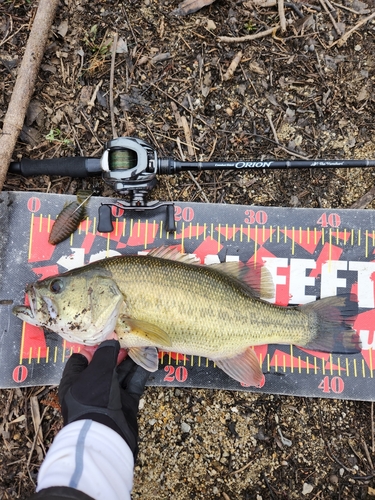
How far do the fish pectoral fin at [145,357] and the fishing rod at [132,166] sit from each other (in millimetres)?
1052

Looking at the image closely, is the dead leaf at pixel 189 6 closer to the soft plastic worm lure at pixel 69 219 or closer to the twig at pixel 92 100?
the twig at pixel 92 100

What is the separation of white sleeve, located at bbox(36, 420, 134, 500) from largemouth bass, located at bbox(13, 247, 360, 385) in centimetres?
63

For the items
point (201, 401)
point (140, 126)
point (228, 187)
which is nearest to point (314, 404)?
point (201, 401)

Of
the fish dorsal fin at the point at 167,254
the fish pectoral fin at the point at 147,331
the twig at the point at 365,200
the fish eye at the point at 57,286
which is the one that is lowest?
the fish pectoral fin at the point at 147,331

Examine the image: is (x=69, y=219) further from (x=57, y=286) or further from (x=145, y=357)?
(x=145, y=357)

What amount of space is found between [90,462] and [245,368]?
141cm

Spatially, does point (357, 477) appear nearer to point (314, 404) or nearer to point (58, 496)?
point (314, 404)

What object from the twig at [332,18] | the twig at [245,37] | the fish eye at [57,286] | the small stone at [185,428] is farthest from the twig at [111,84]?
the small stone at [185,428]

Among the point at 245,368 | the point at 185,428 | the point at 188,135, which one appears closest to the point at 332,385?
the point at 245,368

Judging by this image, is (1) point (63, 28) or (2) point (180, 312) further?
(1) point (63, 28)

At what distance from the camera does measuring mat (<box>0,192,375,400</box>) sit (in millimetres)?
3512

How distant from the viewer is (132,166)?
3.26m

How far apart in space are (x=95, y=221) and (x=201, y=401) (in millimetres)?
1877

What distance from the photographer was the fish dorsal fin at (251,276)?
3336 mm
